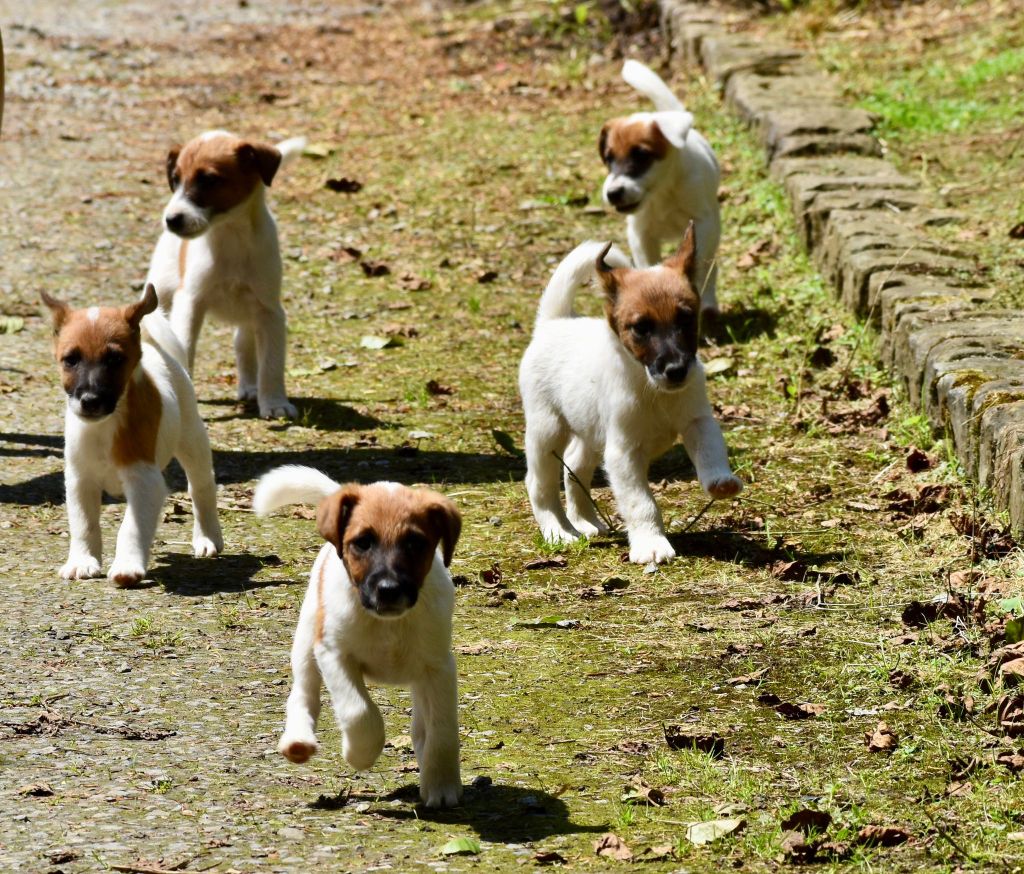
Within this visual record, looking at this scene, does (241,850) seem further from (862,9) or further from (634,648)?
(862,9)

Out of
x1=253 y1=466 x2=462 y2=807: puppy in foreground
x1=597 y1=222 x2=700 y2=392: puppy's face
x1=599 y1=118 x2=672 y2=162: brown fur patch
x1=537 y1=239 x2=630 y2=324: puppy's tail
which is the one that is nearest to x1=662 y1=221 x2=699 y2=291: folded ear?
x1=597 y1=222 x2=700 y2=392: puppy's face

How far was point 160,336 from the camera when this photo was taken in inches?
273

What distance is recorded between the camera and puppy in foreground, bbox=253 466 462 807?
423 cm

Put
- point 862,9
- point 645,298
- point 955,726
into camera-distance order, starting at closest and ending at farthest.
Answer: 1. point 955,726
2. point 645,298
3. point 862,9

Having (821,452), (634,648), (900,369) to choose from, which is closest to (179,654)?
(634,648)

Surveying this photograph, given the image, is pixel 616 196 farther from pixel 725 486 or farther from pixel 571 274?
pixel 725 486

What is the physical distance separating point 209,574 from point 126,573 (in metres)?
0.44

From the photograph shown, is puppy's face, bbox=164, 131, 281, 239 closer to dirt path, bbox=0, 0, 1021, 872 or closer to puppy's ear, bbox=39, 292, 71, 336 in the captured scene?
dirt path, bbox=0, 0, 1021, 872

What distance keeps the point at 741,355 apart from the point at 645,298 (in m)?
2.97

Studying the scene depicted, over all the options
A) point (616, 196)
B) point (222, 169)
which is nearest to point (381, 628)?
point (222, 169)

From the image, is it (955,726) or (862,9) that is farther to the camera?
(862,9)

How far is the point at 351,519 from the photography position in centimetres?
430

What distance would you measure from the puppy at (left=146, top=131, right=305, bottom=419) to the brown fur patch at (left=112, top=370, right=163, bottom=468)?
1956mm

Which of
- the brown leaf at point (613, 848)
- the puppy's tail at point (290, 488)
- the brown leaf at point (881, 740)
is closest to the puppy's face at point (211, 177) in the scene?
the puppy's tail at point (290, 488)
